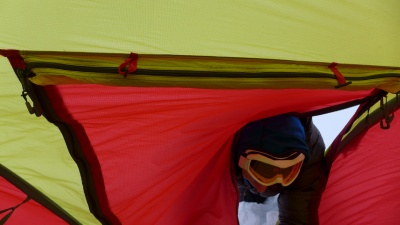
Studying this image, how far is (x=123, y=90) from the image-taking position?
77 cm

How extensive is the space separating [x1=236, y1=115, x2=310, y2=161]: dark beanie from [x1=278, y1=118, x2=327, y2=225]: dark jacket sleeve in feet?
0.43

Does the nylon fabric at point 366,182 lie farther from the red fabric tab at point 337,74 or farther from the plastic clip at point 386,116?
the red fabric tab at point 337,74

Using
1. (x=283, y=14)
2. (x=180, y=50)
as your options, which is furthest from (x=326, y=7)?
(x=180, y=50)

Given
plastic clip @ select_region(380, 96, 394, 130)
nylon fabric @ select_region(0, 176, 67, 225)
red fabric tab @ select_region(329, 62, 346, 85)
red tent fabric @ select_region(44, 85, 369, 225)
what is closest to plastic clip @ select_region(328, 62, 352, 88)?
red fabric tab @ select_region(329, 62, 346, 85)

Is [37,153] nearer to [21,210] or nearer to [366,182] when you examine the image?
[21,210]

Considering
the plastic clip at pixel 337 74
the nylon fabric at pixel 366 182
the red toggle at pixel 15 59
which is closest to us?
the red toggle at pixel 15 59

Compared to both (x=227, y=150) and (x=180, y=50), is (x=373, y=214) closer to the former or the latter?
(x=227, y=150)

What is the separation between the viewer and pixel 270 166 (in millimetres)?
1123

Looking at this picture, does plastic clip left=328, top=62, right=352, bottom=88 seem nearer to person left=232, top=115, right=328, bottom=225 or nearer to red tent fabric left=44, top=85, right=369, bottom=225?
red tent fabric left=44, top=85, right=369, bottom=225

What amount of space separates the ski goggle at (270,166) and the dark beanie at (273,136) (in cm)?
1

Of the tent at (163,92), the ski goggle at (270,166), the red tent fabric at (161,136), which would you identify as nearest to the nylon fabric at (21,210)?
the tent at (163,92)

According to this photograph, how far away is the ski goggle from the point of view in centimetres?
111

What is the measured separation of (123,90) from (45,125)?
0.64 feet

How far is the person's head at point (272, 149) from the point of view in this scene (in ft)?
3.62
